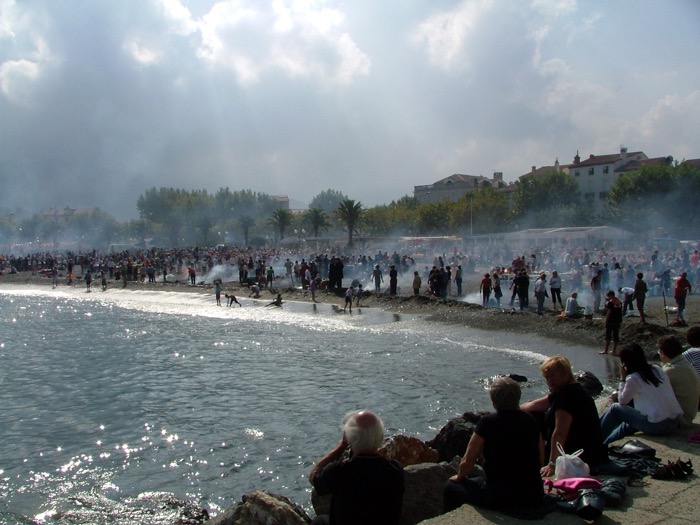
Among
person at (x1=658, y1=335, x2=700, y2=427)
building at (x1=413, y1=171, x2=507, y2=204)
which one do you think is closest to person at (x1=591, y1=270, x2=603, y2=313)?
person at (x1=658, y1=335, x2=700, y2=427)

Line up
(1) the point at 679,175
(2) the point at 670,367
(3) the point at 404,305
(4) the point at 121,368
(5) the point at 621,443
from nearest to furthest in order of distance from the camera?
(5) the point at 621,443
(2) the point at 670,367
(4) the point at 121,368
(3) the point at 404,305
(1) the point at 679,175

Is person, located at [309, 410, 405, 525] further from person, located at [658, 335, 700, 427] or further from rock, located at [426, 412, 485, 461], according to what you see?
rock, located at [426, 412, 485, 461]

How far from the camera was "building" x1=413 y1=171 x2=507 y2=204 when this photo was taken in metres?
124

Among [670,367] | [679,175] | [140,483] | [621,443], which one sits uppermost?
[679,175]

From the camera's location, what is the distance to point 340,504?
4305 millimetres

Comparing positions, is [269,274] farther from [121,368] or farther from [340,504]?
[340,504]

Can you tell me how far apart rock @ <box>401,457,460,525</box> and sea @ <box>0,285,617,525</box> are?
2.13 meters

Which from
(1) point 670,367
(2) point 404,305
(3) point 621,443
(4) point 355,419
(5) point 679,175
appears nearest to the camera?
(4) point 355,419

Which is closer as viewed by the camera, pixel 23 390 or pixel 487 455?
pixel 487 455

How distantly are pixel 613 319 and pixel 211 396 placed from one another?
440 inches

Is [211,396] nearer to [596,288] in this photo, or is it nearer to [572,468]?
[572,468]

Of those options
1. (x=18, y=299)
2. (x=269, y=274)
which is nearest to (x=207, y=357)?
(x=269, y=274)

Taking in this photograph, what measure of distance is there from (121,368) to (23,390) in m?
3.17

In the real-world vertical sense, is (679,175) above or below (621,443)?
above
